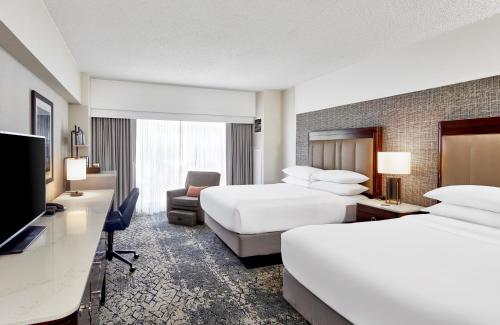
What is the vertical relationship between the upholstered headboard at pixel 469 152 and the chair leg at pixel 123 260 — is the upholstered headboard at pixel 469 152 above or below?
above

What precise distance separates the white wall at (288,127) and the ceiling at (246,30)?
132 cm

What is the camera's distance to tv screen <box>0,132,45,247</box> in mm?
1623

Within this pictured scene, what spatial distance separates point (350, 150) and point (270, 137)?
2.17 m

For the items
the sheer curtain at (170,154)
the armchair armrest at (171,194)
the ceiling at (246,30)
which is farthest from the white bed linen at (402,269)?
the sheer curtain at (170,154)

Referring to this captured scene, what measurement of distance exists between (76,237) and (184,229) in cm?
293

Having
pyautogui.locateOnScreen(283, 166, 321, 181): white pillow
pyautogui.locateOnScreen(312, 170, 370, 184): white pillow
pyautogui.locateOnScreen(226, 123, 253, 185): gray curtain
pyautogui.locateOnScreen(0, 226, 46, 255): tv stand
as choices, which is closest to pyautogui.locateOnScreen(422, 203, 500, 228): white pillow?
pyautogui.locateOnScreen(312, 170, 370, 184): white pillow

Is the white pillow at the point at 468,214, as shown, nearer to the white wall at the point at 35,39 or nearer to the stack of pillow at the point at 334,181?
the stack of pillow at the point at 334,181

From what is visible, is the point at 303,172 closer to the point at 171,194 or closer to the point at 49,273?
the point at 171,194

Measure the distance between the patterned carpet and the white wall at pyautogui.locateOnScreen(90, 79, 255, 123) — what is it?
248cm

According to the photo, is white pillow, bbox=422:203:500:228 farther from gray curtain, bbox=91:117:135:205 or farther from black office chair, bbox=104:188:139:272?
gray curtain, bbox=91:117:135:205

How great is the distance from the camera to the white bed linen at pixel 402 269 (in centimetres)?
127

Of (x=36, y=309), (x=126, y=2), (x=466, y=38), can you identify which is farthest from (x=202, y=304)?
(x=466, y=38)

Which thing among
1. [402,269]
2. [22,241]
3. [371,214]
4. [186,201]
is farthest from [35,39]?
[371,214]

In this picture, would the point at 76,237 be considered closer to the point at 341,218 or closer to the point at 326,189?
the point at 341,218
